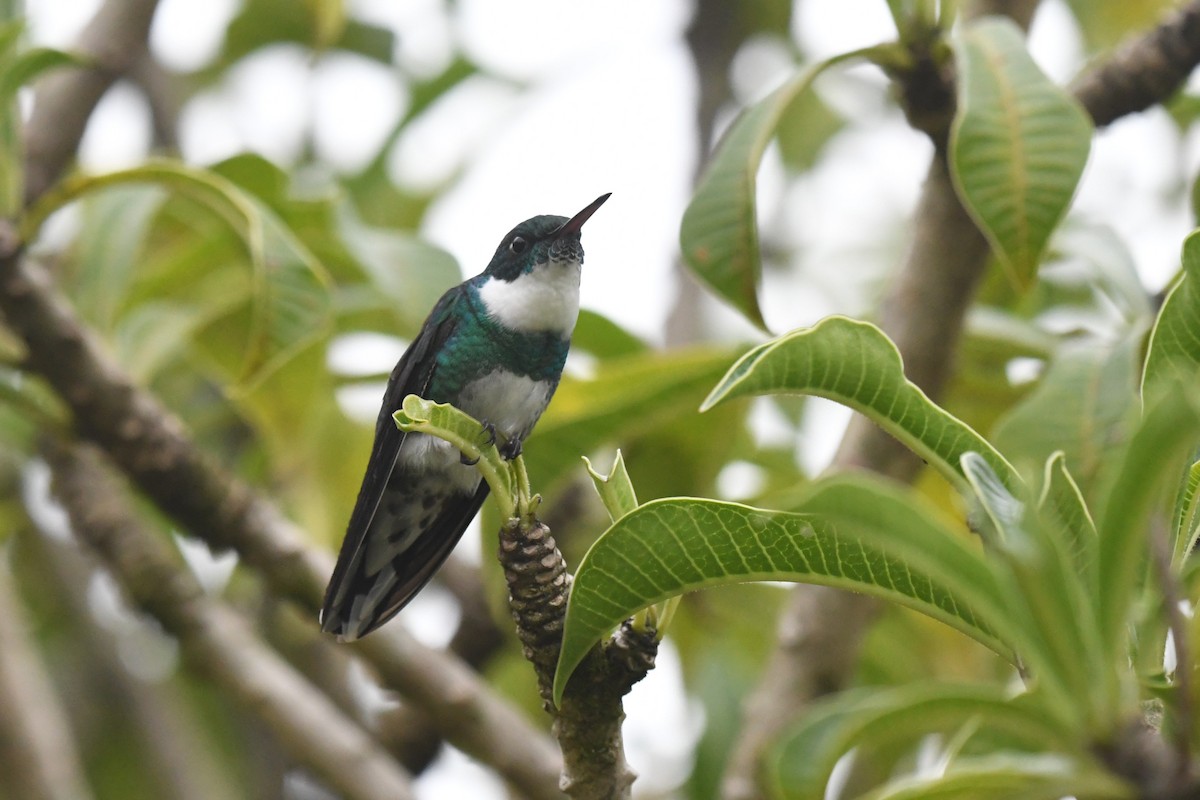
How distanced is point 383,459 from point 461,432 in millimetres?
1020

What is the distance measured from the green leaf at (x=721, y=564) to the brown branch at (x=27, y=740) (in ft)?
8.38

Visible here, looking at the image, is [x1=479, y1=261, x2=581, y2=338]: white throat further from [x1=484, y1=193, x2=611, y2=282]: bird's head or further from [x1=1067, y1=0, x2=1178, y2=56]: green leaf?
[x1=1067, y1=0, x2=1178, y2=56]: green leaf

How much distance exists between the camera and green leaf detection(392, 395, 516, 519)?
186 cm

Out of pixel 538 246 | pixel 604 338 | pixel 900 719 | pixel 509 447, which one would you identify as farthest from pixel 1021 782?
pixel 604 338

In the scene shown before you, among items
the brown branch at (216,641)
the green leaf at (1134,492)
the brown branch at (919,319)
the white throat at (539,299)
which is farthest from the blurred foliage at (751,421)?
the brown branch at (216,641)

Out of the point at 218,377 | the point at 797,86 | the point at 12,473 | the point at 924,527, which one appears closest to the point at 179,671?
the point at 12,473

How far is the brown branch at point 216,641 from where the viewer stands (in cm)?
319

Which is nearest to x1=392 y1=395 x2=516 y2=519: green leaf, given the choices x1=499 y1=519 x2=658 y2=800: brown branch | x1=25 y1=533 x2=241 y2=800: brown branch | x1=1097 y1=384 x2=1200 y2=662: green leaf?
x1=499 y1=519 x2=658 y2=800: brown branch

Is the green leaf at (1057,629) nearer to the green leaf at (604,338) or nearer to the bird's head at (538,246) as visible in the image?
the bird's head at (538,246)

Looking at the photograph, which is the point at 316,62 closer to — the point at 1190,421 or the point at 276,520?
the point at 276,520

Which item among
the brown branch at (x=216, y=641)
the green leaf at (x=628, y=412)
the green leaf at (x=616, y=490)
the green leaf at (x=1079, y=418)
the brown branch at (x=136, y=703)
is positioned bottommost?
the brown branch at (x=136, y=703)

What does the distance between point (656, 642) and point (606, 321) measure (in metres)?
2.13

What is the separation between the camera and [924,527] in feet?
4.24

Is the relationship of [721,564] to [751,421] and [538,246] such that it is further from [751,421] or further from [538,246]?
[751,421]
